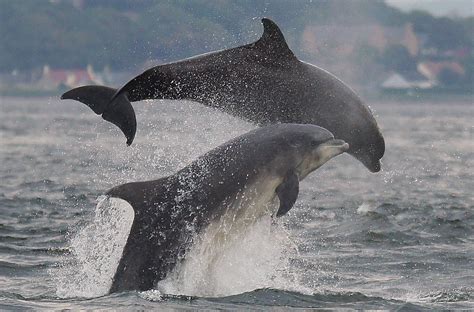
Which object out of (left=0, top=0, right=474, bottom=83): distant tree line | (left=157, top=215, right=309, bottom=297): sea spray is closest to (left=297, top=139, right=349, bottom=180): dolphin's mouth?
(left=157, top=215, right=309, bottom=297): sea spray

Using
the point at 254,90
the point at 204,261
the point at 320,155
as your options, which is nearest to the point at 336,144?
the point at 320,155

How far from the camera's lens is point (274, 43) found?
1239 centimetres

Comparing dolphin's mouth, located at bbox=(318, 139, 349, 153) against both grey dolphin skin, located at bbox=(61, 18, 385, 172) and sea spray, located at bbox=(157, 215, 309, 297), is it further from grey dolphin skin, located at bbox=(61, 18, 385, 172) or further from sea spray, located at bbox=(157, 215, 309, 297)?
sea spray, located at bbox=(157, 215, 309, 297)

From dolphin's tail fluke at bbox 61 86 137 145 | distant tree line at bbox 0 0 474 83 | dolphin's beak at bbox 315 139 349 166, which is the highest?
distant tree line at bbox 0 0 474 83

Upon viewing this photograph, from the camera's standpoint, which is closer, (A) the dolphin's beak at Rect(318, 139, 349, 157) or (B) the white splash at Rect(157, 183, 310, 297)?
(B) the white splash at Rect(157, 183, 310, 297)

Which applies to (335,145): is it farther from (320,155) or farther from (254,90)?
(254,90)

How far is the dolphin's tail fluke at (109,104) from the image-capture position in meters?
11.8

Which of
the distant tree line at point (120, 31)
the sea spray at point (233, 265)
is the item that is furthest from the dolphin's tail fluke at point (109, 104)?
the distant tree line at point (120, 31)

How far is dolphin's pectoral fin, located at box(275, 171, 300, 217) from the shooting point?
11.1 metres

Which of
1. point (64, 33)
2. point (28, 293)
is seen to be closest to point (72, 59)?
point (64, 33)

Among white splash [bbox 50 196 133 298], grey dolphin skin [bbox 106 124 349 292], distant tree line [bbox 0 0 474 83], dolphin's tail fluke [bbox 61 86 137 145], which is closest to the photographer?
grey dolphin skin [bbox 106 124 349 292]

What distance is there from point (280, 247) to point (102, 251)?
202 centimetres

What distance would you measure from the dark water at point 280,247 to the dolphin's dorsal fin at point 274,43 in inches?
43.7

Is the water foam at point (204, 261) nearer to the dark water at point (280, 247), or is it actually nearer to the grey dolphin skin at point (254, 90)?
the dark water at point (280, 247)
